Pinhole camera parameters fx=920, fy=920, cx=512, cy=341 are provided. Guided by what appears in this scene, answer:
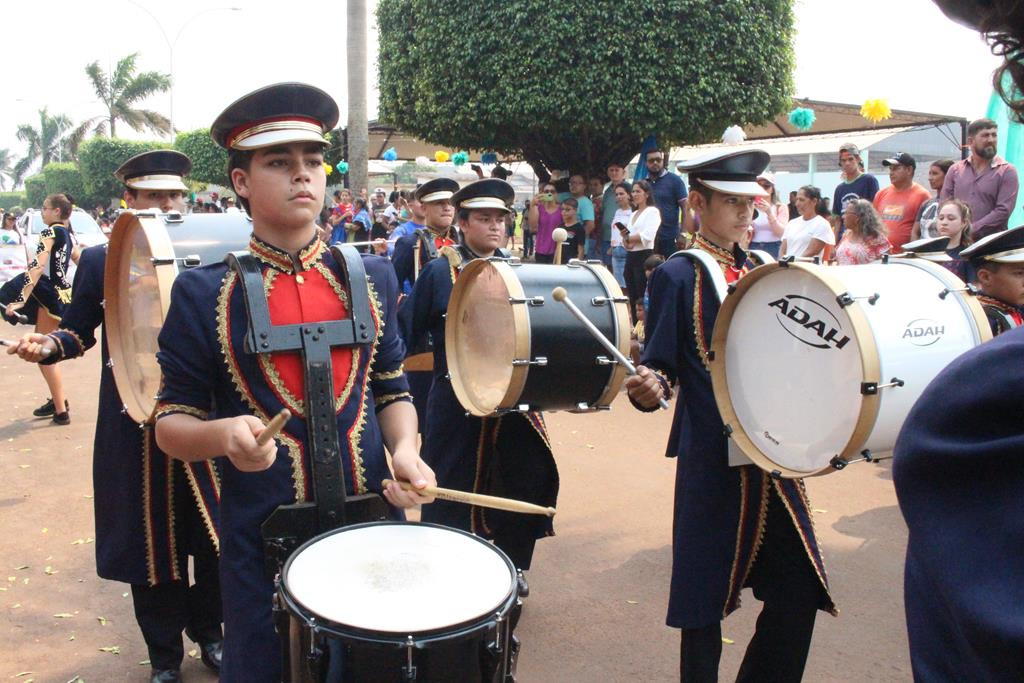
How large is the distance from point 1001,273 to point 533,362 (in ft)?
7.44

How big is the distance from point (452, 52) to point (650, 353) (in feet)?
43.6

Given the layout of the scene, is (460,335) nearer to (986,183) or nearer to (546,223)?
(986,183)

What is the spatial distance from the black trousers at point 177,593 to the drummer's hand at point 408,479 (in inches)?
62.8

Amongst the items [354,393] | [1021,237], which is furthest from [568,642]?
[1021,237]

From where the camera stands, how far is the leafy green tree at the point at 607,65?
1449 cm

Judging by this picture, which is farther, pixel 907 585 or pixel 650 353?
pixel 650 353

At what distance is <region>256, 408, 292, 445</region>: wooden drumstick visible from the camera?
5.71 ft

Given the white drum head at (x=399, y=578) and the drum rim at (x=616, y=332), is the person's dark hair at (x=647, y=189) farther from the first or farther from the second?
the white drum head at (x=399, y=578)

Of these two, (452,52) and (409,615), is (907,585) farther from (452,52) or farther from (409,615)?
(452,52)

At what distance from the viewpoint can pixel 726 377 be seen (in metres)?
3.09

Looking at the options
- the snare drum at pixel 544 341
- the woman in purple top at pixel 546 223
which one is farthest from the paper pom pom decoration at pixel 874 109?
the snare drum at pixel 544 341

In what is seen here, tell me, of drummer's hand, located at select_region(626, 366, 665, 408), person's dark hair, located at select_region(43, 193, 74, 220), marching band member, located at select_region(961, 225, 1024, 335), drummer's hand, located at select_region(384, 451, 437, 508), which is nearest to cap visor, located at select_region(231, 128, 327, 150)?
drummer's hand, located at select_region(384, 451, 437, 508)

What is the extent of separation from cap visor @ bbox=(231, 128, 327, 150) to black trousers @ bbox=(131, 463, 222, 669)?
1.72 metres

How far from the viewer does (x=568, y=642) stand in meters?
3.91
